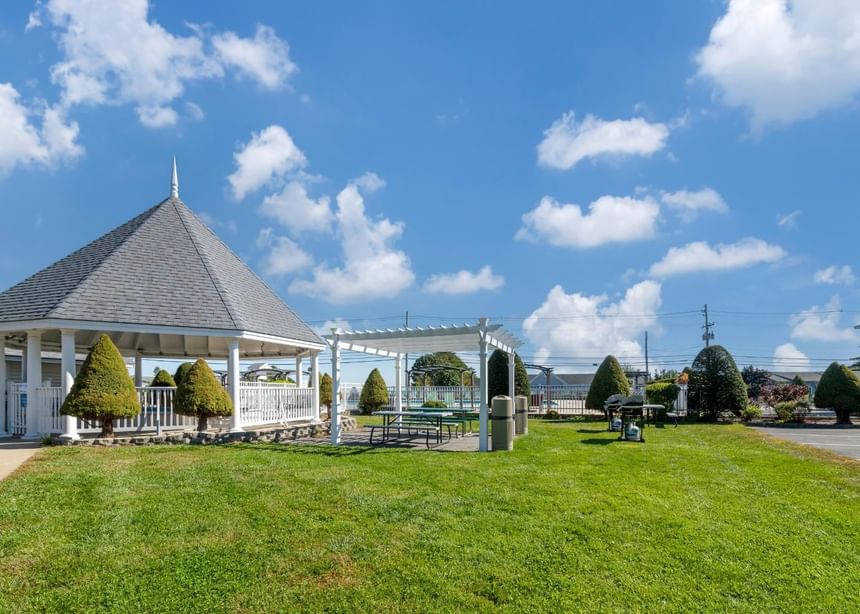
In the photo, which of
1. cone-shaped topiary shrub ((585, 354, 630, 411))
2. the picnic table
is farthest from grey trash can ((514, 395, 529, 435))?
cone-shaped topiary shrub ((585, 354, 630, 411))

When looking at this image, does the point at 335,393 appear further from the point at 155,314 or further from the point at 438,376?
the point at 438,376

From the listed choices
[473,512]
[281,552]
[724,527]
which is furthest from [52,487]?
[724,527]

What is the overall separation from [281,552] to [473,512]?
2276mm

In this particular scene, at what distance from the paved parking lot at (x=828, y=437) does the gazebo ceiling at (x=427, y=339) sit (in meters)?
7.67

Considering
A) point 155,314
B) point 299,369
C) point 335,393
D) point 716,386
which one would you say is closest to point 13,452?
point 155,314

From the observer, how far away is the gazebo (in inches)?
530

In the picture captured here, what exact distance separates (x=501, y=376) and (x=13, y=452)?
16786mm

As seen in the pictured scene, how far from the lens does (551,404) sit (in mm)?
27984

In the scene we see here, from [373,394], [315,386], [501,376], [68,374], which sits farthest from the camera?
[373,394]

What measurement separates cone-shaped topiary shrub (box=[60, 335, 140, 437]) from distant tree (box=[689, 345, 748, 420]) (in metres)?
19.6

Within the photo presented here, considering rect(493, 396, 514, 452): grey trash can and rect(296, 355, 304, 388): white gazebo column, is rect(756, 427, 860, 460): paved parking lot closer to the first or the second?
rect(493, 396, 514, 452): grey trash can

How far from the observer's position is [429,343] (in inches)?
607

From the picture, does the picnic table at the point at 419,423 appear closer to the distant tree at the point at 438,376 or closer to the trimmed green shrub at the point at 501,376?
the trimmed green shrub at the point at 501,376

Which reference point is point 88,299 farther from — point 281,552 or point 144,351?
point 281,552
